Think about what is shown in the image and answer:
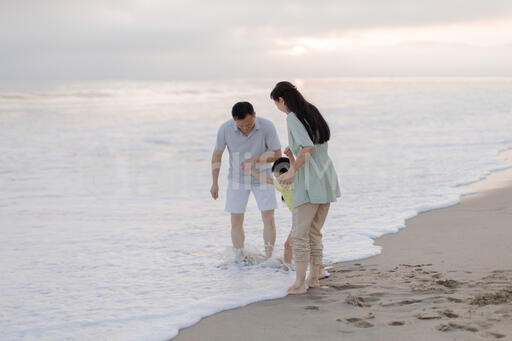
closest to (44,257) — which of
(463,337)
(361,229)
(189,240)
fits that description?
(189,240)

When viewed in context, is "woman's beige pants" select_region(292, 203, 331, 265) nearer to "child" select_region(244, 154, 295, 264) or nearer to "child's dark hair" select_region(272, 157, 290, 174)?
"child" select_region(244, 154, 295, 264)

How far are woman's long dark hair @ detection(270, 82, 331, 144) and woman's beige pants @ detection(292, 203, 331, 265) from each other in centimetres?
57

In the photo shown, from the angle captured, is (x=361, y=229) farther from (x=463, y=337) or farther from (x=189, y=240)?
(x=463, y=337)

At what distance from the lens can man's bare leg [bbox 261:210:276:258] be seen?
547 centimetres

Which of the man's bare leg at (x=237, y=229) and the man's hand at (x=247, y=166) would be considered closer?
the man's hand at (x=247, y=166)

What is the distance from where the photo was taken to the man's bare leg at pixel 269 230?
547 centimetres

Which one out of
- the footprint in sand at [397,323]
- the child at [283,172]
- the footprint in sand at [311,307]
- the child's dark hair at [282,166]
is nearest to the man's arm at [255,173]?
the child at [283,172]

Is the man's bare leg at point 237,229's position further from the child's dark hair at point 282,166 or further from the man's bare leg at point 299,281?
the man's bare leg at point 299,281

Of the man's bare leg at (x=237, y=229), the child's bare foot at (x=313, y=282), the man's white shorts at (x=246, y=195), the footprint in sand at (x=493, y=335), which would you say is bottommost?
the footprint in sand at (x=493, y=335)

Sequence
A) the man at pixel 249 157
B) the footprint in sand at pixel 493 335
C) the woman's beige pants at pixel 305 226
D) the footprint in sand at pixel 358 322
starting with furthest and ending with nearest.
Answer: the man at pixel 249 157, the woman's beige pants at pixel 305 226, the footprint in sand at pixel 358 322, the footprint in sand at pixel 493 335

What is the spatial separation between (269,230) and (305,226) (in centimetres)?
107

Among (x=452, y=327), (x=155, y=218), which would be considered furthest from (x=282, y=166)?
(x=155, y=218)

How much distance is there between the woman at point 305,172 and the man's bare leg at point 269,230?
82cm

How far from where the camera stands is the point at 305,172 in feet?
14.4
